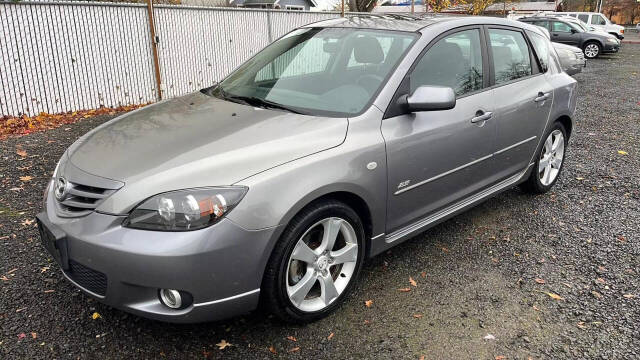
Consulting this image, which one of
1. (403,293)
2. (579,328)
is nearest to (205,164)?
(403,293)

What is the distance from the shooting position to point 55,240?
245cm

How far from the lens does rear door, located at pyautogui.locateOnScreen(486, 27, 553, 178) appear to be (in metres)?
3.90

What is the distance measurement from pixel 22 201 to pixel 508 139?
428 cm

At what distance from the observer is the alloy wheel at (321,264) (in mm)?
2669

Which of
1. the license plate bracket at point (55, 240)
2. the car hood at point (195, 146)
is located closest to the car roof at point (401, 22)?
the car hood at point (195, 146)

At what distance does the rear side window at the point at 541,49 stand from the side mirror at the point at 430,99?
6.53ft

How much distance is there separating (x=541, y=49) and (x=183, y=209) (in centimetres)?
382

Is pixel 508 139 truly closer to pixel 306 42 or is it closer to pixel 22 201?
pixel 306 42

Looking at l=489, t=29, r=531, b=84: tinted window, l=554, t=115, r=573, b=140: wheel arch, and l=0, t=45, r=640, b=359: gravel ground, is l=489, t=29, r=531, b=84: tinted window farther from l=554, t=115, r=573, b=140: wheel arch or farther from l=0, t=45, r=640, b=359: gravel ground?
l=0, t=45, r=640, b=359: gravel ground

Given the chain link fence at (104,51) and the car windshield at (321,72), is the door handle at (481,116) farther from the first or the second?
the chain link fence at (104,51)

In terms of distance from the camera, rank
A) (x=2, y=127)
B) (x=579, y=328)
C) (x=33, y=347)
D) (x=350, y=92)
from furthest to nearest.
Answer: (x=2, y=127) < (x=350, y=92) < (x=579, y=328) < (x=33, y=347)

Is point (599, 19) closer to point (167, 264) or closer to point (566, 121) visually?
point (566, 121)

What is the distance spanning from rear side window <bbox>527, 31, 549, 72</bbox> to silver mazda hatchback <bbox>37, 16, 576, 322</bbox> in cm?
29

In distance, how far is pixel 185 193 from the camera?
2.30m
